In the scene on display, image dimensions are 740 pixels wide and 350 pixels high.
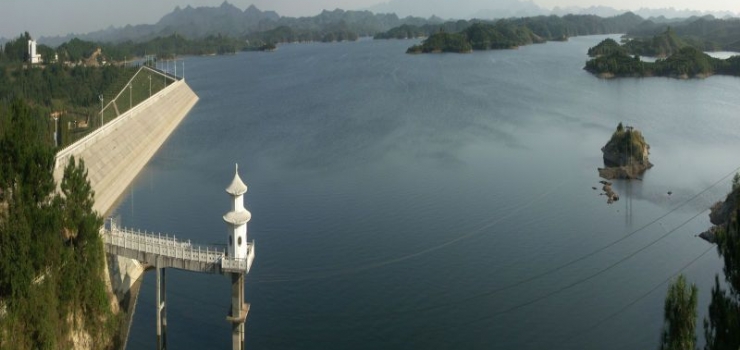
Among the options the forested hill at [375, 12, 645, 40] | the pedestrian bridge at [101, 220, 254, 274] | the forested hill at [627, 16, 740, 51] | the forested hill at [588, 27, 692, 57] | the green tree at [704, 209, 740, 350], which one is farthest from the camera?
the forested hill at [375, 12, 645, 40]

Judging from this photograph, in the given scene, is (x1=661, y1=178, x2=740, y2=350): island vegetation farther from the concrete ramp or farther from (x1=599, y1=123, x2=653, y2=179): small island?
(x1=599, y1=123, x2=653, y2=179): small island

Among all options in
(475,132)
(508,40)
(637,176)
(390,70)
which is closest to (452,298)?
(637,176)

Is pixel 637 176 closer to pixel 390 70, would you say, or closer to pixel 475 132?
pixel 475 132

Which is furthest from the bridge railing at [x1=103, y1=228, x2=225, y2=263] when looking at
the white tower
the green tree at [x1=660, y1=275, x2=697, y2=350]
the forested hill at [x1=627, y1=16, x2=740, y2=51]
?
the forested hill at [x1=627, y1=16, x2=740, y2=51]

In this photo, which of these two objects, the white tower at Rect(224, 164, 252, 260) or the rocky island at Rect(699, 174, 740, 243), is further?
the rocky island at Rect(699, 174, 740, 243)

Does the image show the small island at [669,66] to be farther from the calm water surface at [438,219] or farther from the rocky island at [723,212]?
the rocky island at [723,212]

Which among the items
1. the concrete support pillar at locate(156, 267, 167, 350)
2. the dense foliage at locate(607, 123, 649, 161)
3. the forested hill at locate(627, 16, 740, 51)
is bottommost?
the concrete support pillar at locate(156, 267, 167, 350)
